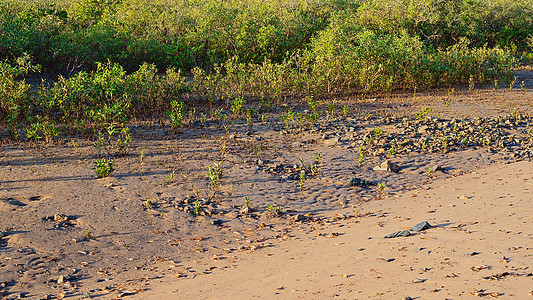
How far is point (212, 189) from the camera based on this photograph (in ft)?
24.2

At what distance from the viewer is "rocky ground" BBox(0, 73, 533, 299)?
518cm

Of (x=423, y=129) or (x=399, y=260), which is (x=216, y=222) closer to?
(x=399, y=260)

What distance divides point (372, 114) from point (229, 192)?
5.46 m

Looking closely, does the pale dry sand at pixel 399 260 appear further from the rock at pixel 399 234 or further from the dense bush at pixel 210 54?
the dense bush at pixel 210 54

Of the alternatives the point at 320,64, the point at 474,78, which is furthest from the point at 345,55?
the point at 474,78

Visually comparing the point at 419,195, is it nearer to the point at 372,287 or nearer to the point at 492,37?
the point at 372,287

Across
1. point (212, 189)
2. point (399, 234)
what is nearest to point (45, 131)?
point (212, 189)

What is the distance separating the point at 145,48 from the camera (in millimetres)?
15641

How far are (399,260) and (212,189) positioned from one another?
137 inches

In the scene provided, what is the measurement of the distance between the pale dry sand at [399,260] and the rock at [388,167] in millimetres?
1635

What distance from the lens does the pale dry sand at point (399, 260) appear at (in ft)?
12.9

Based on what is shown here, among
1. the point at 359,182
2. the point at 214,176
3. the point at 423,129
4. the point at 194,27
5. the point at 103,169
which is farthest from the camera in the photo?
the point at 194,27

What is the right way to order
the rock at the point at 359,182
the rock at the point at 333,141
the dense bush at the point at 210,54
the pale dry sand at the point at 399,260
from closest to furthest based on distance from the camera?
the pale dry sand at the point at 399,260 < the rock at the point at 359,182 < the rock at the point at 333,141 < the dense bush at the point at 210,54

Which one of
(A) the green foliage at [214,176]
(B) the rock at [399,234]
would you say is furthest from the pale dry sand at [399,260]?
(A) the green foliage at [214,176]
